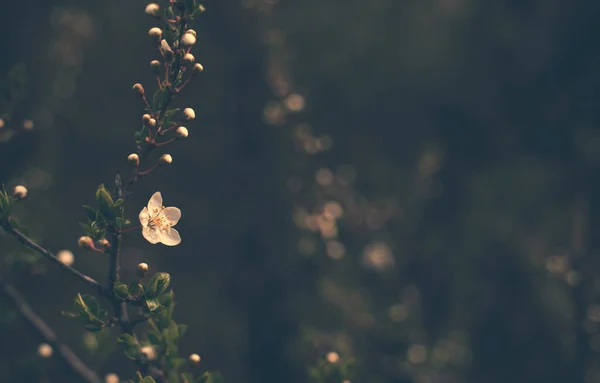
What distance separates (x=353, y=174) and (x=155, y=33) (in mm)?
2564

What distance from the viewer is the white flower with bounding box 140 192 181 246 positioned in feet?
5.65

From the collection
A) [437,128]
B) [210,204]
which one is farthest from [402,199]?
[210,204]

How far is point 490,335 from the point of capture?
4.11m

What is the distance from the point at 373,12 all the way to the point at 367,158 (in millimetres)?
1390

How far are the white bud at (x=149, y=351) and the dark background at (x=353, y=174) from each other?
1.45 meters

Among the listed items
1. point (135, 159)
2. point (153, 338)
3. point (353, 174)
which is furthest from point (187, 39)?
point (353, 174)

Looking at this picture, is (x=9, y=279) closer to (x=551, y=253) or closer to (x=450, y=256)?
(x=450, y=256)

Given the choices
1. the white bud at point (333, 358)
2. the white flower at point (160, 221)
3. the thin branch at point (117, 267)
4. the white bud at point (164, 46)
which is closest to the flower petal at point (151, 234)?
the white flower at point (160, 221)

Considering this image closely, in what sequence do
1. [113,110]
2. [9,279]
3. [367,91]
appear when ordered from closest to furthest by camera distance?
[9,279], [113,110], [367,91]

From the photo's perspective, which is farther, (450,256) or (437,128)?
(437,128)

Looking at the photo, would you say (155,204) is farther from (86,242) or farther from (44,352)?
(44,352)

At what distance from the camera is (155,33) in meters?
1.61

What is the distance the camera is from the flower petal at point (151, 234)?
1671 mm

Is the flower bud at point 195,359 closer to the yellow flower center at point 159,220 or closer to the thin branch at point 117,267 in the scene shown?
the thin branch at point 117,267
